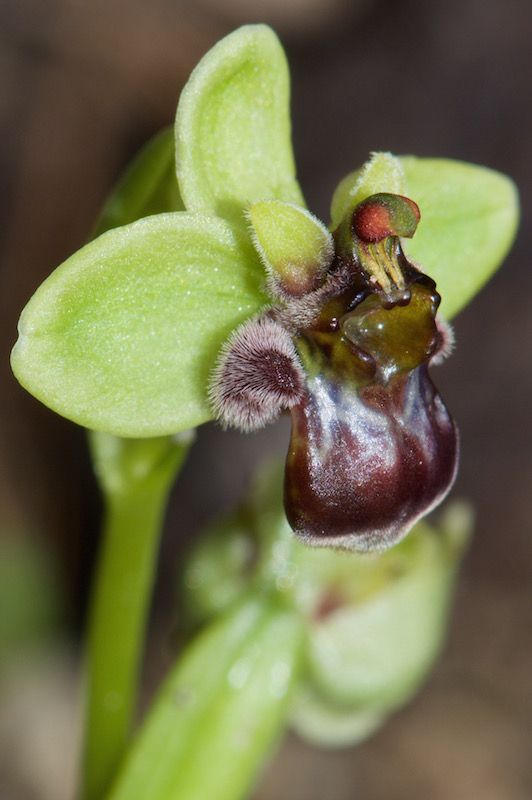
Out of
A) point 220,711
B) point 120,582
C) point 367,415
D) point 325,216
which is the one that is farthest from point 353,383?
point 325,216

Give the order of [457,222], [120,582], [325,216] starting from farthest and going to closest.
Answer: [325,216]
[120,582]
[457,222]

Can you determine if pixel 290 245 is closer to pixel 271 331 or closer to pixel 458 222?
pixel 271 331

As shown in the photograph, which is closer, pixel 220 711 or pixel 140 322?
pixel 140 322

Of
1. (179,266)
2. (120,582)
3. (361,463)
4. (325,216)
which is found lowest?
(325,216)

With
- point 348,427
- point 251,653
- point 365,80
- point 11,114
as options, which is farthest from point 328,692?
point 365,80

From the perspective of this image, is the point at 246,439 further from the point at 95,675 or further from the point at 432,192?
the point at 432,192

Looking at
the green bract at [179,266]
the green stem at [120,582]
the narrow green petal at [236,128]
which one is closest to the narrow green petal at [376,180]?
the green bract at [179,266]
